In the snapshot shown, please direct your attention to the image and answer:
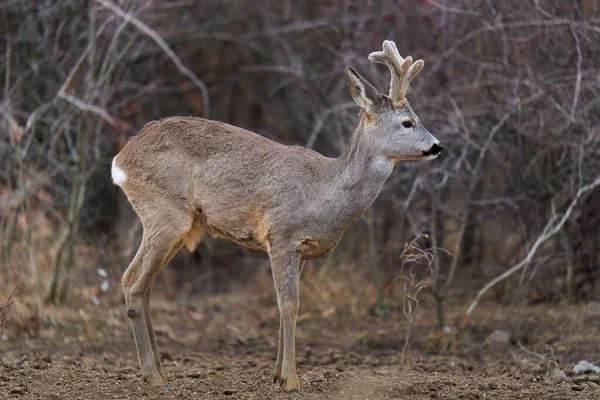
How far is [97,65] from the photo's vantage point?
37.2ft

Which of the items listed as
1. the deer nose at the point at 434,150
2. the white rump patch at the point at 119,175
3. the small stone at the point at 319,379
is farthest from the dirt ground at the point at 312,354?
the deer nose at the point at 434,150

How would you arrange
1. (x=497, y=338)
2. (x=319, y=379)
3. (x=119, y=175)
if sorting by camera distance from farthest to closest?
1. (x=497, y=338)
2. (x=119, y=175)
3. (x=319, y=379)

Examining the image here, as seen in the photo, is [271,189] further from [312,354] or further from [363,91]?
[312,354]

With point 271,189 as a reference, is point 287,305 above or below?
below

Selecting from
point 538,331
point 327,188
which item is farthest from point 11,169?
point 538,331

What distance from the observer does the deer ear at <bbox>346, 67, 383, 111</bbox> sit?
6812mm

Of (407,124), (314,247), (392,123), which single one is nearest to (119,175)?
(314,247)

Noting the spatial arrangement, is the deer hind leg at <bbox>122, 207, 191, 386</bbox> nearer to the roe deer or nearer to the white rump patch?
the roe deer

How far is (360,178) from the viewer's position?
6848 millimetres

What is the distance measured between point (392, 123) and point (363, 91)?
330mm

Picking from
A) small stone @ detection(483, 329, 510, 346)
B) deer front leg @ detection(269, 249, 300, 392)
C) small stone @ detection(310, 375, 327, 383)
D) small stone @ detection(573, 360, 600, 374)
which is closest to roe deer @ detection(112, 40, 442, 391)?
deer front leg @ detection(269, 249, 300, 392)

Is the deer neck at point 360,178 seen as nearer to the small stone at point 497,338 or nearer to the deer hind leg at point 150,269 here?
the deer hind leg at point 150,269

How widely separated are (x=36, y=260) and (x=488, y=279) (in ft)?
17.9

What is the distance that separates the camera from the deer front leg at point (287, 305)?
259 inches
